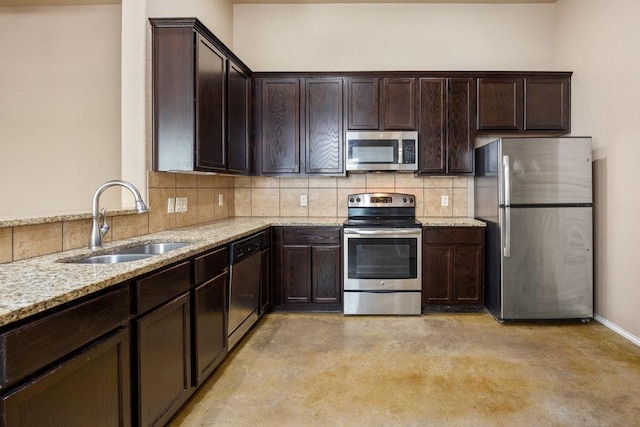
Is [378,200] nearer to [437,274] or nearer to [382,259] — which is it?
[382,259]

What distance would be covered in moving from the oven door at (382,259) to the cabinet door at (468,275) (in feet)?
1.19

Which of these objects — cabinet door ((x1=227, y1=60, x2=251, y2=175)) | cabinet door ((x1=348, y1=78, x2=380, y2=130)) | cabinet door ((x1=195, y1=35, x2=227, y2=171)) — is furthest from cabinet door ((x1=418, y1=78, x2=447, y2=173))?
cabinet door ((x1=195, y1=35, x2=227, y2=171))

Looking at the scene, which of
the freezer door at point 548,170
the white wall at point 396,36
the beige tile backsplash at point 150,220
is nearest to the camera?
the beige tile backsplash at point 150,220

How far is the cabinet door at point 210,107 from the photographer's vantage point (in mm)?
2881

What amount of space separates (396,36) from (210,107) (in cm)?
241

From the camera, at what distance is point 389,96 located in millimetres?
4074

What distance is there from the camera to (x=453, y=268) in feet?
12.6

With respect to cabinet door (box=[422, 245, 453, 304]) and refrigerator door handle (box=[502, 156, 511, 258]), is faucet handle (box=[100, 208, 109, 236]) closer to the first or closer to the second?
cabinet door (box=[422, 245, 453, 304])

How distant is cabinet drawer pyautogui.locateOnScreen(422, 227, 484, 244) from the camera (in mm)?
3836

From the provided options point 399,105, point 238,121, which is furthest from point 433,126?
point 238,121

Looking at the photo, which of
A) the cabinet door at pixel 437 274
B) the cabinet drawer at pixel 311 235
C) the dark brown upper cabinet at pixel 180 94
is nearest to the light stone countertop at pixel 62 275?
the dark brown upper cabinet at pixel 180 94

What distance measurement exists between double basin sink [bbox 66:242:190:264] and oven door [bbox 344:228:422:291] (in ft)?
5.81

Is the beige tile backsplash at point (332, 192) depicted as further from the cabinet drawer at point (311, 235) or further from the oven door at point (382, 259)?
the oven door at point (382, 259)

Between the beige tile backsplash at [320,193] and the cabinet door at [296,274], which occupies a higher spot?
the beige tile backsplash at [320,193]
